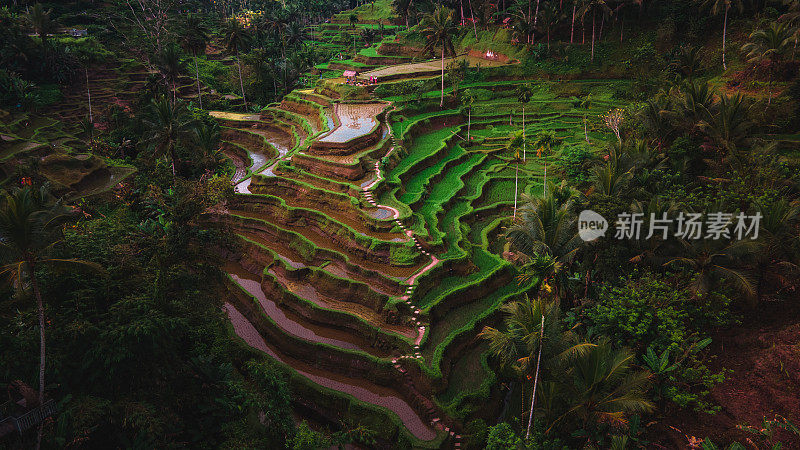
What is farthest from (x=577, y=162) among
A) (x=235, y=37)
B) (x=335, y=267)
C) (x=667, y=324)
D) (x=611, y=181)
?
(x=235, y=37)

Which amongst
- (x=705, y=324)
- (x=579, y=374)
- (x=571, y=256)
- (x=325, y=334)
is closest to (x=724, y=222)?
(x=705, y=324)

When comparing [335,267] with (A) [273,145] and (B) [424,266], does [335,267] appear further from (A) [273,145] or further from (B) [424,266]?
(A) [273,145]

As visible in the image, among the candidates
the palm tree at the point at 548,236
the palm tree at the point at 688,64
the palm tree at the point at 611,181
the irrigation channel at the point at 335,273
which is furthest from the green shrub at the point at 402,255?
the palm tree at the point at 688,64

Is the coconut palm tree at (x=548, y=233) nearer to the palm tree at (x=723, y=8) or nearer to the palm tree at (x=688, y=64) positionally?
the palm tree at (x=688, y=64)

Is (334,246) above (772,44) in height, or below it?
below

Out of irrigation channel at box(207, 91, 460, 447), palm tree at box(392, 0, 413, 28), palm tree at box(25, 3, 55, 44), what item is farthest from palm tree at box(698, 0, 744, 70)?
palm tree at box(25, 3, 55, 44)
